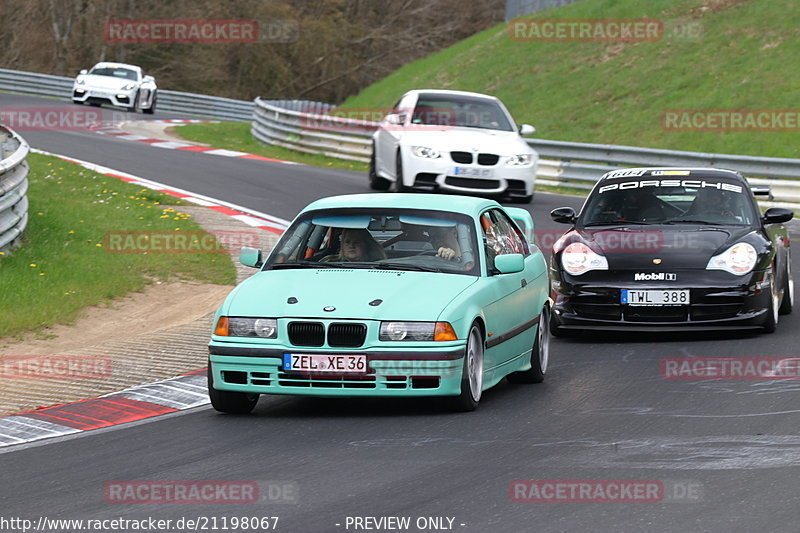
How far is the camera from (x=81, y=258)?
14.7 metres

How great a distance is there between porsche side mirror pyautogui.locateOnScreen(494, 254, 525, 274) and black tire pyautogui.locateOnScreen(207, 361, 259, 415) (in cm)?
180

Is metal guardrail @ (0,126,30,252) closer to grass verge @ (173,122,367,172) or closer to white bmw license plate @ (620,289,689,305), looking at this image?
white bmw license plate @ (620,289,689,305)

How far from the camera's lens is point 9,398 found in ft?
31.1

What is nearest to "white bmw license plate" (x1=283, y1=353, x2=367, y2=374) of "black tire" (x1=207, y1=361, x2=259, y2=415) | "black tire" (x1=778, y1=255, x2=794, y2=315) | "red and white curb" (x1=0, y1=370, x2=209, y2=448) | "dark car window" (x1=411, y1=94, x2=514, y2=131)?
"black tire" (x1=207, y1=361, x2=259, y2=415)

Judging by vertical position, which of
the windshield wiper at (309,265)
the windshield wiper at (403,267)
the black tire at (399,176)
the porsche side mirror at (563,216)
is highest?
the windshield wiper at (403,267)

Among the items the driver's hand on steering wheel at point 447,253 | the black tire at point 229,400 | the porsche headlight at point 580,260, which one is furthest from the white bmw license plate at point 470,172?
the black tire at point 229,400

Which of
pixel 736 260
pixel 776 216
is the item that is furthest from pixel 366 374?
pixel 776 216

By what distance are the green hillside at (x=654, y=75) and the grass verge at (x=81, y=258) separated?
43.9 ft

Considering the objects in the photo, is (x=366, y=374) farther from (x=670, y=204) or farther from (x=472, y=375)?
(x=670, y=204)

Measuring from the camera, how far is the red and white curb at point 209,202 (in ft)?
60.7

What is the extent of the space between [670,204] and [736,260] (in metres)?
1.20

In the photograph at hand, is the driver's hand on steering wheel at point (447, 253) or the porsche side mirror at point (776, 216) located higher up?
the driver's hand on steering wheel at point (447, 253)

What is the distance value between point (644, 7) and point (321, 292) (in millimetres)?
31033

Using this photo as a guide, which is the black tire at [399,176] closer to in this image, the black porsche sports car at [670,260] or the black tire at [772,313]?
the black porsche sports car at [670,260]
